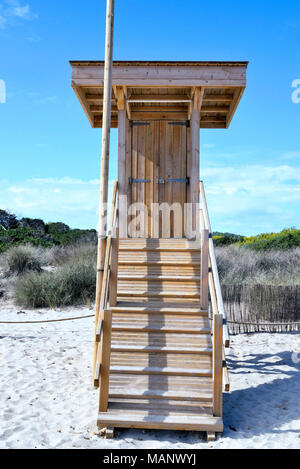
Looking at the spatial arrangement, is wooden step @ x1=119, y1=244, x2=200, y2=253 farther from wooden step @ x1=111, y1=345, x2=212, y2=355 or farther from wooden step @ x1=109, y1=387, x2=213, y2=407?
wooden step @ x1=109, y1=387, x2=213, y2=407

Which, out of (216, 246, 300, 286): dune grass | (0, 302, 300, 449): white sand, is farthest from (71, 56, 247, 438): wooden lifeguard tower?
(216, 246, 300, 286): dune grass

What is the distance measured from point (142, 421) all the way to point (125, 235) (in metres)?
4.11

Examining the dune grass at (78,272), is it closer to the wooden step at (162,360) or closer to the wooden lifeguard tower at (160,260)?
the wooden lifeguard tower at (160,260)

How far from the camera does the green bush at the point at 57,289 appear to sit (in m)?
13.0

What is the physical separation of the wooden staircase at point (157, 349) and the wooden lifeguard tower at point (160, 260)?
0.04 feet

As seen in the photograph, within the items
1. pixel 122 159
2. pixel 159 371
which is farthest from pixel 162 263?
pixel 122 159

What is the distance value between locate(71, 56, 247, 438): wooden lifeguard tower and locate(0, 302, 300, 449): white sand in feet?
1.18

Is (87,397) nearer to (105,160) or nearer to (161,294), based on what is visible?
(161,294)

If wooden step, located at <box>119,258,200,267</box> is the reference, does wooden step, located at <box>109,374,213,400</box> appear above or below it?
below

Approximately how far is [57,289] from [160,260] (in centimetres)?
689

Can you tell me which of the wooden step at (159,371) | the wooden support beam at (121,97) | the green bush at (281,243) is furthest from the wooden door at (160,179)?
the green bush at (281,243)

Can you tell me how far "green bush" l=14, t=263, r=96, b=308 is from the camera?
13.0 m

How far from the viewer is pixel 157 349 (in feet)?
18.6

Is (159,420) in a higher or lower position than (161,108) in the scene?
lower
